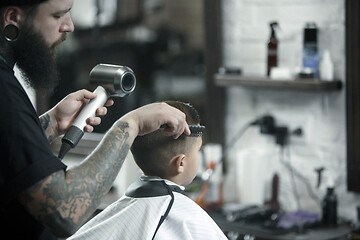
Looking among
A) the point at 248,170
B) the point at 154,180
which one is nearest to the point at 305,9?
the point at 248,170

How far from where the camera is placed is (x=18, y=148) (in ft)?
4.23

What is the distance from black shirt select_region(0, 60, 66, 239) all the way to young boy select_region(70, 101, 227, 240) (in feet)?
1.57

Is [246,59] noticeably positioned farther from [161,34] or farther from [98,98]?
[161,34]

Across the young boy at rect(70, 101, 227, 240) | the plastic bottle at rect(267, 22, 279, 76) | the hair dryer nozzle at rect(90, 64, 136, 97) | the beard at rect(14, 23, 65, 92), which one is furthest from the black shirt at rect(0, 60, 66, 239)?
the plastic bottle at rect(267, 22, 279, 76)

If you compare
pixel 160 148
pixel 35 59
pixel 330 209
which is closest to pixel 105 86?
pixel 35 59

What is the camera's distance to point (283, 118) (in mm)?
2902

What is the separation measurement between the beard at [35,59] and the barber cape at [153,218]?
17.8 inches

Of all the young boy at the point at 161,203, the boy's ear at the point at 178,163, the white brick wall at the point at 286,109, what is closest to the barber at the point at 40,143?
the young boy at the point at 161,203

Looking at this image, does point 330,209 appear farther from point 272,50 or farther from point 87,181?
point 87,181

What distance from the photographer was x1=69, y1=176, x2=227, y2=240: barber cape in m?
1.78

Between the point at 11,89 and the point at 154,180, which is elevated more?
the point at 11,89

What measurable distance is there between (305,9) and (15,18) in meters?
1.64

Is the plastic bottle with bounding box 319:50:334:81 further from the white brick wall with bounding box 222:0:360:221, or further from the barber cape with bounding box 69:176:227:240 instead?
the barber cape with bounding box 69:176:227:240

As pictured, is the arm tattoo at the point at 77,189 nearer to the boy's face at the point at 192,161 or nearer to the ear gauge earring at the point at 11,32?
the ear gauge earring at the point at 11,32
